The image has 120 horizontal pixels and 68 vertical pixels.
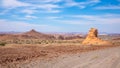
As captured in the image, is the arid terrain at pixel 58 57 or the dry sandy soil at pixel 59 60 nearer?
the dry sandy soil at pixel 59 60

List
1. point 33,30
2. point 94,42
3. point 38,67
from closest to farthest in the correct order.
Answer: point 38,67 < point 94,42 < point 33,30

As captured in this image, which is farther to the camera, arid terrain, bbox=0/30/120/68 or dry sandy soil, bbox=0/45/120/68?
arid terrain, bbox=0/30/120/68

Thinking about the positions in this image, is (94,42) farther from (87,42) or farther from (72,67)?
(72,67)

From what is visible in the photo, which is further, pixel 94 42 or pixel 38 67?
pixel 94 42

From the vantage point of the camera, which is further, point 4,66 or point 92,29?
point 92,29

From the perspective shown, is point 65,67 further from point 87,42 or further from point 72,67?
point 87,42

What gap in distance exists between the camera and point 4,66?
14.2 metres

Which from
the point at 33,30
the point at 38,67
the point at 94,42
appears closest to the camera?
the point at 38,67

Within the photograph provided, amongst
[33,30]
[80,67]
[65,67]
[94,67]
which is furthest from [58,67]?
[33,30]

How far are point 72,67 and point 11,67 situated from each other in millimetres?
3657

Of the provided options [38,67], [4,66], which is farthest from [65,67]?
[4,66]

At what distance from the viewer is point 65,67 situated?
1370cm

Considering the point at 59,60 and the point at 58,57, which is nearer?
the point at 59,60

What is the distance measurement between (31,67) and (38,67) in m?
0.42
